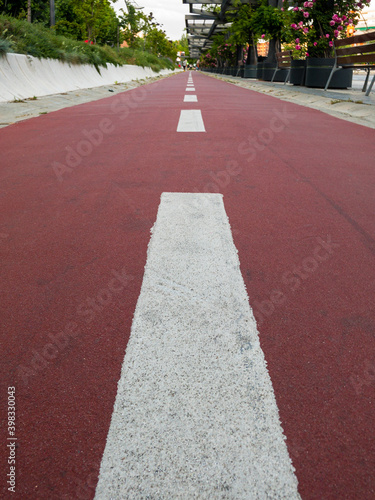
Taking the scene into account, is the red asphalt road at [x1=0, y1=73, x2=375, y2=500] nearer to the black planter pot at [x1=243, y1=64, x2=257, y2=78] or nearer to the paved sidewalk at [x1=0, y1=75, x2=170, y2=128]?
the paved sidewalk at [x1=0, y1=75, x2=170, y2=128]

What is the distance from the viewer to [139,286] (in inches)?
61.9

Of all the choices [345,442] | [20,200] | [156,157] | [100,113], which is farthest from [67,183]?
[100,113]

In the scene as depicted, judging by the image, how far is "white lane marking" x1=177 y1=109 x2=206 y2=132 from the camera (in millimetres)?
5271

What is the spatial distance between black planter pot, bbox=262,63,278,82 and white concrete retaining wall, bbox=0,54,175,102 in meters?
10.2

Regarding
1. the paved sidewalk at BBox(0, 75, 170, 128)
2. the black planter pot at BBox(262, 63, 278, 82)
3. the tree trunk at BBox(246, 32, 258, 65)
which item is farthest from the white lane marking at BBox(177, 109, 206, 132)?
the tree trunk at BBox(246, 32, 258, 65)

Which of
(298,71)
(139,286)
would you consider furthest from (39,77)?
(139,286)

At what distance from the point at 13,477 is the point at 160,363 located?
448 millimetres

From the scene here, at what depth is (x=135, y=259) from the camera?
5.88 feet

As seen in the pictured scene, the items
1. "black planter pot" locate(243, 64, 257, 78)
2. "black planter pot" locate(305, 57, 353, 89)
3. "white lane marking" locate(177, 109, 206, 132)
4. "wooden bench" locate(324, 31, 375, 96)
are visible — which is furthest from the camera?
"black planter pot" locate(243, 64, 257, 78)

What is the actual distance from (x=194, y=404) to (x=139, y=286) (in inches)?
25.2

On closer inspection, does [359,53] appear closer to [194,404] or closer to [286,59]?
[286,59]

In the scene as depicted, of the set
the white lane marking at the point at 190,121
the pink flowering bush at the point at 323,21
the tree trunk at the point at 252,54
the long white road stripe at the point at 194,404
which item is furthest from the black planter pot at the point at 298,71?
the tree trunk at the point at 252,54

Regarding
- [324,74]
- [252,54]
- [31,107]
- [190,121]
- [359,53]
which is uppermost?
[359,53]

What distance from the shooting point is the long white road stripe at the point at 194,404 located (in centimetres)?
84
